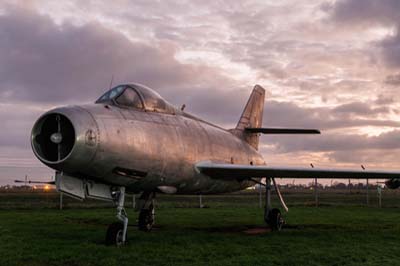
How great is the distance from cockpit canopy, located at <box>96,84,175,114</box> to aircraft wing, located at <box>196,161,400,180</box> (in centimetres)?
246

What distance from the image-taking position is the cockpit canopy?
37.0 ft

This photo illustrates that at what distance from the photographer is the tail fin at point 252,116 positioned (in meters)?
19.9

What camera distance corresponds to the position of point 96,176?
988 centimetres

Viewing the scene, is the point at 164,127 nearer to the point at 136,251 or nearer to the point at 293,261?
the point at 136,251

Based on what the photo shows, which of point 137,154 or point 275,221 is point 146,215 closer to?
Result: point 137,154

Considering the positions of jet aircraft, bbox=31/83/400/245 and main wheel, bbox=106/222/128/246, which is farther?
main wheel, bbox=106/222/128/246

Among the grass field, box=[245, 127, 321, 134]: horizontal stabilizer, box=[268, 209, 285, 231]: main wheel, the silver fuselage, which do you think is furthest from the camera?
box=[245, 127, 321, 134]: horizontal stabilizer

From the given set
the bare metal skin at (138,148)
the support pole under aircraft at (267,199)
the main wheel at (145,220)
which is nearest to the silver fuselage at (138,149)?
the bare metal skin at (138,148)

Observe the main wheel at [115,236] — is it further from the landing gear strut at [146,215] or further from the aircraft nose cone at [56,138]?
the landing gear strut at [146,215]

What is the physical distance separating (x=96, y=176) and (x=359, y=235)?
8609 millimetres

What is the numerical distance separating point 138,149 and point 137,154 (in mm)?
120

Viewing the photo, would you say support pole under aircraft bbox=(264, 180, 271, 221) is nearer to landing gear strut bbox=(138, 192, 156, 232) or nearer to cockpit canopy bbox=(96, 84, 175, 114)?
landing gear strut bbox=(138, 192, 156, 232)

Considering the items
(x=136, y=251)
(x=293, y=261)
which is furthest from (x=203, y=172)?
(x=293, y=261)

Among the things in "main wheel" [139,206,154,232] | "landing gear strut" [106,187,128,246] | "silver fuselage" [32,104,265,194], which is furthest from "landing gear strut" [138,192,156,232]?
"landing gear strut" [106,187,128,246]
